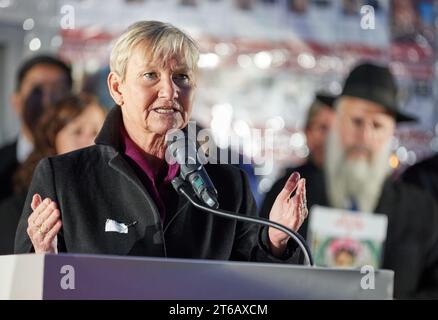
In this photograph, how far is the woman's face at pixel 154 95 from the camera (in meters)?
2.49

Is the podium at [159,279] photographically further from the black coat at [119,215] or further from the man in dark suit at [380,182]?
the man in dark suit at [380,182]

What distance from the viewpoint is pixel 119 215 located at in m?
2.49

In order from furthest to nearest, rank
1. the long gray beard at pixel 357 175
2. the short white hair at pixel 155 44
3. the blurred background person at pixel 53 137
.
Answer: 1. the long gray beard at pixel 357 175
2. the blurred background person at pixel 53 137
3. the short white hair at pixel 155 44

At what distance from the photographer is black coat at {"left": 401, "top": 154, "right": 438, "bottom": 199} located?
6.68m

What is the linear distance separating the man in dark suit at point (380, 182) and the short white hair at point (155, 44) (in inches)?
136

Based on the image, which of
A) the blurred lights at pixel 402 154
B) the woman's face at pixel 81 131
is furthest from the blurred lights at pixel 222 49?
the woman's face at pixel 81 131

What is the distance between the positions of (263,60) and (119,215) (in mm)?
3852

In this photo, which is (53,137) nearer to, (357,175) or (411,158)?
(357,175)

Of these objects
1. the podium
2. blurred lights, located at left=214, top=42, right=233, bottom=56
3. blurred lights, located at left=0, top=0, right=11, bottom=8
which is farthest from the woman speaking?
blurred lights, located at left=214, top=42, right=233, bottom=56

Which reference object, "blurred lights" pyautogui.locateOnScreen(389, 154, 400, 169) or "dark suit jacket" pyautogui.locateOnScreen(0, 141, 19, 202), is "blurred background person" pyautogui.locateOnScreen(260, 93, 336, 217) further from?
"dark suit jacket" pyautogui.locateOnScreen(0, 141, 19, 202)

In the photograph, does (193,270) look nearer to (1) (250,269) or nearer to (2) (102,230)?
(1) (250,269)

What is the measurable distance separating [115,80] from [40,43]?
323 centimetres

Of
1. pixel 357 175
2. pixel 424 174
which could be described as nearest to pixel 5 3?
pixel 357 175

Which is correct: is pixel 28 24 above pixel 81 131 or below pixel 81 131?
above
